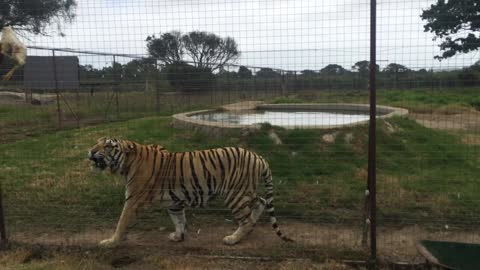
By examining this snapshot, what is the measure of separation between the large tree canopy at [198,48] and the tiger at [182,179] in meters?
1.03

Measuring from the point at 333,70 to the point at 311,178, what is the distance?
243 centimetres

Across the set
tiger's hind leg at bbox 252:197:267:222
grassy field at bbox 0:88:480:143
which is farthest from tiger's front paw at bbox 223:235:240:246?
grassy field at bbox 0:88:480:143

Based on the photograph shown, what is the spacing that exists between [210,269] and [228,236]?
751 mm

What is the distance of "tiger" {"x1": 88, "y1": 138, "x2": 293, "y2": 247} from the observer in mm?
4949

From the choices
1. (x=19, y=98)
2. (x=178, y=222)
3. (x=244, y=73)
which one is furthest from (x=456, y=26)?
(x=19, y=98)

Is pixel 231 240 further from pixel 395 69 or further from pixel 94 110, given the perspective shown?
pixel 94 110

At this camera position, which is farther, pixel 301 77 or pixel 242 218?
pixel 242 218

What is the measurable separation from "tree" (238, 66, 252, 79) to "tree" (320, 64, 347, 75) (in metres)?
0.76

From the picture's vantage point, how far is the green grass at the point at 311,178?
568cm

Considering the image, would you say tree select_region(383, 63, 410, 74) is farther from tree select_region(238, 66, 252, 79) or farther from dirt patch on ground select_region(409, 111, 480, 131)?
dirt patch on ground select_region(409, 111, 480, 131)

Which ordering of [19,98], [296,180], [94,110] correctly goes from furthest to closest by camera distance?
[94,110]
[19,98]
[296,180]

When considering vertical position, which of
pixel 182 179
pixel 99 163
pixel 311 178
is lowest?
pixel 311 178

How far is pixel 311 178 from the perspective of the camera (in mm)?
6496

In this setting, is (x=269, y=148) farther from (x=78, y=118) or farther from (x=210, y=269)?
(x=78, y=118)
